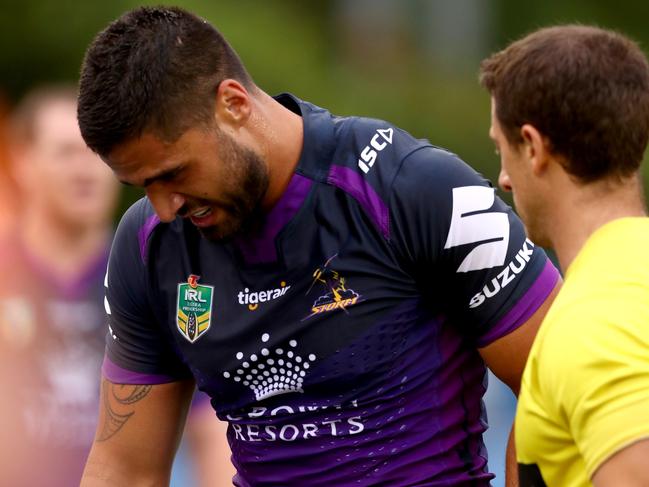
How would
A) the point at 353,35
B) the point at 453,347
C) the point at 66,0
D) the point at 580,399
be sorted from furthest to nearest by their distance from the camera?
1. the point at 353,35
2. the point at 66,0
3. the point at 453,347
4. the point at 580,399

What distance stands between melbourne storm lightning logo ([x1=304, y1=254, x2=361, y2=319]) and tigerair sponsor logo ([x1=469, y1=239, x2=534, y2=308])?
Result: 302 millimetres

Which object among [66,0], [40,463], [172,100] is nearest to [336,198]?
[172,100]

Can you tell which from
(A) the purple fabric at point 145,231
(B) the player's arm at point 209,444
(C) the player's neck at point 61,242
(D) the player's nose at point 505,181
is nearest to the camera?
(D) the player's nose at point 505,181

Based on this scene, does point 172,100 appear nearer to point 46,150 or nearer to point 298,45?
point 46,150

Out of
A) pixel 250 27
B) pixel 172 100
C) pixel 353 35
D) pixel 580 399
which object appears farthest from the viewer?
pixel 353 35

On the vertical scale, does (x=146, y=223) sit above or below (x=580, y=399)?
below

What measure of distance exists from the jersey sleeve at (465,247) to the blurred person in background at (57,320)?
7.28 ft

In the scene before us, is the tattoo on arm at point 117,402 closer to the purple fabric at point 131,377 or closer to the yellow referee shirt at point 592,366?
the purple fabric at point 131,377

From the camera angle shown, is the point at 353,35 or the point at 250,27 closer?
the point at 250,27

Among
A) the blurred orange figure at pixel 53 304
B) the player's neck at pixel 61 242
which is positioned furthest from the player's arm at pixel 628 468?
the player's neck at pixel 61 242

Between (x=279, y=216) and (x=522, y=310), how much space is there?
0.67 metres

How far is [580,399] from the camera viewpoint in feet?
8.30

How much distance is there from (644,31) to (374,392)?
1327 cm

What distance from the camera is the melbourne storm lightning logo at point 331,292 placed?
11.5 feet
